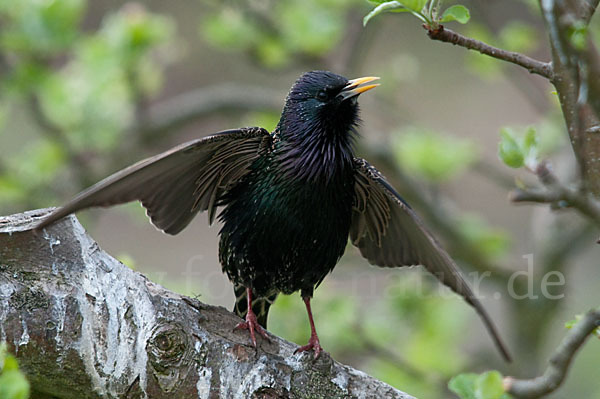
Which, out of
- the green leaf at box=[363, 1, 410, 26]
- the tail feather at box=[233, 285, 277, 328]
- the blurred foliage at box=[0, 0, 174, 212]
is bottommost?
the tail feather at box=[233, 285, 277, 328]

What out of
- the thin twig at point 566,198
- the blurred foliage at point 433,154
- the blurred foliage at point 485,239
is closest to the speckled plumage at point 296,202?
the thin twig at point 566,198

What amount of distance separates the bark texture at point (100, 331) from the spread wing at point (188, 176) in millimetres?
282

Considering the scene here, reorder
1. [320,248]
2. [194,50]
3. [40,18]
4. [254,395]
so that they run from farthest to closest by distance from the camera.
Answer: [194,50] < [40,18] < [320,248] < [254,395]

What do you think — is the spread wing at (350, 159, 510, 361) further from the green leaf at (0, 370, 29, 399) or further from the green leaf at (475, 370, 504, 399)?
the green leaf at (0, 370, 29, 399)

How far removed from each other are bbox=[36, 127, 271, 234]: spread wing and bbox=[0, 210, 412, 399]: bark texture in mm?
282

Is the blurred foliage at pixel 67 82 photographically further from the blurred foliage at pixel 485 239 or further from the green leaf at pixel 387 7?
the green leaf at pixel 387 7

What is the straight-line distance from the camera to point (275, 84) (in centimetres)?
1281

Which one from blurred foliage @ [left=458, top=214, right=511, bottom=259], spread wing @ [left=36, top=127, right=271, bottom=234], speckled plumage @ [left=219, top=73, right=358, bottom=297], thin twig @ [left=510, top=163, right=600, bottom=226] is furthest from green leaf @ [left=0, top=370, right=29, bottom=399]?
blurred foliage @ [left=458, top=214, right=511, bottom=259]

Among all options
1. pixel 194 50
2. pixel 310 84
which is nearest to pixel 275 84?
pixel 194 50

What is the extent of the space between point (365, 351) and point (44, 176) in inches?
115

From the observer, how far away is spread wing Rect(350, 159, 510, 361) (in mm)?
3439

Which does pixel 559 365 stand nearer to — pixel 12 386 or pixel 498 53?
pixel 498 53

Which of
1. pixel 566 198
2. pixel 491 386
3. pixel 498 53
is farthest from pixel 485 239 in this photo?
pixel 566 198

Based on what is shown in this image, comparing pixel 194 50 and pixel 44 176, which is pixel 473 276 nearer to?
pixel 44 176
